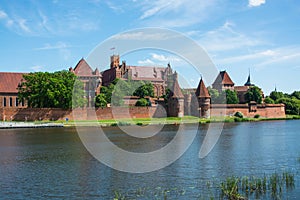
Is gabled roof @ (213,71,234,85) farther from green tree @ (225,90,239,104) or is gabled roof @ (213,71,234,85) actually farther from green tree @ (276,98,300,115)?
green tree @ (276,98,300,115)

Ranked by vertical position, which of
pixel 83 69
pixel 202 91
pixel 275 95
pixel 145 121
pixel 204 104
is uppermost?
pixel 83 69

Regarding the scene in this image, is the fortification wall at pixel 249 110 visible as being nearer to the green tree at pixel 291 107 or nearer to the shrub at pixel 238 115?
the shrub at pixel 238 115

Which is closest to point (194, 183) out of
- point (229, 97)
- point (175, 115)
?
point (175, 115)

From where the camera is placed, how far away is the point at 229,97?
8044 centimetres

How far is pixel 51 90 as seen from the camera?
5312 centimetres

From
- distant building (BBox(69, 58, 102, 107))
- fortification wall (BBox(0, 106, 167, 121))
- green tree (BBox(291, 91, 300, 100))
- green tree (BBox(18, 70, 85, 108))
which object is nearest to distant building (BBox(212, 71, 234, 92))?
green tree (BBox(291, 91, 300, 100))

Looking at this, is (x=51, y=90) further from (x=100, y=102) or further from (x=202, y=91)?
(x=202, y=91)

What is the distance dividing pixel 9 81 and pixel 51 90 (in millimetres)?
20933

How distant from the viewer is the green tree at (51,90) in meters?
53.0

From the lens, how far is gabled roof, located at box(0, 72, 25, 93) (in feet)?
226

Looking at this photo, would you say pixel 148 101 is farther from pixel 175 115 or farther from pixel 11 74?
pixel 11 74

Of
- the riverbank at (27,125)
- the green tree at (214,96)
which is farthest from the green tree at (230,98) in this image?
the riverbank at (27,125)

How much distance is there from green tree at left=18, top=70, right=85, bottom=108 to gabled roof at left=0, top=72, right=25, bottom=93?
13045 mm

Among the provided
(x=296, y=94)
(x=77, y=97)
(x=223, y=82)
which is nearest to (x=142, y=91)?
(x=77, y=97)
